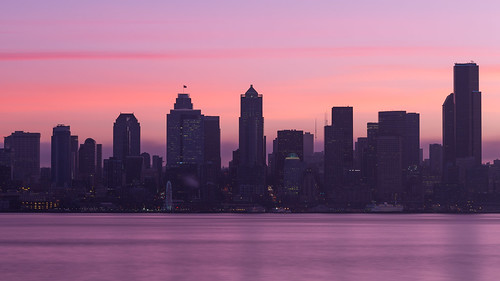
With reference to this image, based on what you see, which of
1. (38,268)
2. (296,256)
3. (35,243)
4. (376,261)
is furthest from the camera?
(35,243)

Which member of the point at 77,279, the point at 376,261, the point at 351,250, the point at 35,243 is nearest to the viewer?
the point at 77,279

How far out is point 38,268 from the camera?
4168 inches

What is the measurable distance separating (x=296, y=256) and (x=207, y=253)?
14.5 meters

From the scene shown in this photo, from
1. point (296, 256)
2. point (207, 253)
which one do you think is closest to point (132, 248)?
point (207, 253)

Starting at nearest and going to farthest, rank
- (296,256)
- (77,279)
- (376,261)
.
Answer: (77,279), (376,261), (296,256)

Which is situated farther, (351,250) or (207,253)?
(351,250)

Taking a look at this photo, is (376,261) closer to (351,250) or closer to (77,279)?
(351,250)

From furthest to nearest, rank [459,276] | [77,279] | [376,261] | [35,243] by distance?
1. [35,243]
2. [376,261]
3. [459,276]
4. [77,279]

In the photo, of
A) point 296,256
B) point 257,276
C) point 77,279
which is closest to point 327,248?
point 296,256

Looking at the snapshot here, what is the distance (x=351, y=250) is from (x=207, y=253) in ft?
81.6

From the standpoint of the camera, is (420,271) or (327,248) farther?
(327,248)

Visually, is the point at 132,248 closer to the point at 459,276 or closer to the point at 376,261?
the point at 376,261

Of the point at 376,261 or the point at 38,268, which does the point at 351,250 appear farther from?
the point at 38,268

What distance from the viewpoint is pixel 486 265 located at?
111 m
